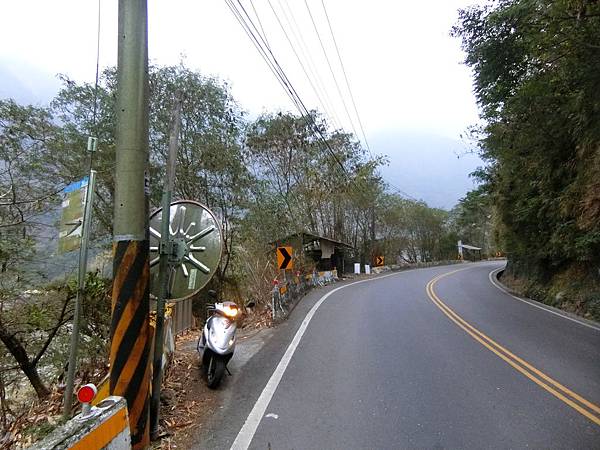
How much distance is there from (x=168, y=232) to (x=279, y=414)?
2452mm

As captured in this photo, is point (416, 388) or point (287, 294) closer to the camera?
point (416, 388)

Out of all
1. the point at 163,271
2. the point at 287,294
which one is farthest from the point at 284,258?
the point at 163,271

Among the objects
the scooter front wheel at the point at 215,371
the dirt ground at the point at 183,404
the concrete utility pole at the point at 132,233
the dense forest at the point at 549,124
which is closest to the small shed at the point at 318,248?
the dense forest at the point at 549,124

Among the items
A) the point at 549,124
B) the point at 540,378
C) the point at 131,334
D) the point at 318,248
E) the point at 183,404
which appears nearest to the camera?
the point at 131,334

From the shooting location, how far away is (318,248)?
3033 centimetres

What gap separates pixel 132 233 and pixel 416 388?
164 inches

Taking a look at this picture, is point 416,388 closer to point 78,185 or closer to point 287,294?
point 78,185

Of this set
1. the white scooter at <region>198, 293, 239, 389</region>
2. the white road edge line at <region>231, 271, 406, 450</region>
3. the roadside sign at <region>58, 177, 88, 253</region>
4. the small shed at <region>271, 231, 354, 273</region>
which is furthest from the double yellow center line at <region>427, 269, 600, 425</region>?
the small shed at <region>271, 231, 354, 273</region>

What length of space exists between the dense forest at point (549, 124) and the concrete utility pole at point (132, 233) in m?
7.48

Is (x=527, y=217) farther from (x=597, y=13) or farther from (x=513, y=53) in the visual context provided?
(x=597, y=13)

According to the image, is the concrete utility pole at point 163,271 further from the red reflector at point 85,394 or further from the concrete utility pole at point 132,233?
the red reflector at point 85,394

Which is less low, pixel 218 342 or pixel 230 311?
pixel 230 311

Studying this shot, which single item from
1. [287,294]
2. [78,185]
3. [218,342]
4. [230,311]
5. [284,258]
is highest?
[78,185]

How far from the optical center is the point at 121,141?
158 inches
